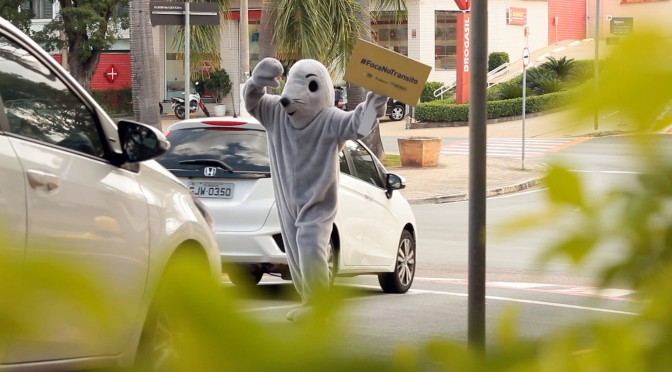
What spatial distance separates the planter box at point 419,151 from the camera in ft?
84.7

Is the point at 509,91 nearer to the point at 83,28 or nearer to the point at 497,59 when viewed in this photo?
the point at 497,59

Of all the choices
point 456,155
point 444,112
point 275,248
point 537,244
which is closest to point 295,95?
point 275,248

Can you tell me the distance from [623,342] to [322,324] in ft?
0.50

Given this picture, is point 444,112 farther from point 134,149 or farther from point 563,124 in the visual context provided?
point 563,124

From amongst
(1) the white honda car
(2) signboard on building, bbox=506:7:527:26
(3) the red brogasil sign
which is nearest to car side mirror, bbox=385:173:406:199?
(1) the white honda car

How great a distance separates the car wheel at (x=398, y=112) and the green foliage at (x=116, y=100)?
Answer: 11.2 m

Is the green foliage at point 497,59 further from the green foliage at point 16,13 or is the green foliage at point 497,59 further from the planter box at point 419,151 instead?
the planter box at point 419,151

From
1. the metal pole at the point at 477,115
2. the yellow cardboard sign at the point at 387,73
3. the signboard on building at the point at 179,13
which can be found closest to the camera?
the metal pole at the point at 477,115

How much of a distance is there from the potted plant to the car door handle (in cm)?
4496

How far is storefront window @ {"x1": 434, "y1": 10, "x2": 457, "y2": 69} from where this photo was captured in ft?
163

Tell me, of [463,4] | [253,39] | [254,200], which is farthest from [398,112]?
[254,200]

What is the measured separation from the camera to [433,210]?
19359 millimetres

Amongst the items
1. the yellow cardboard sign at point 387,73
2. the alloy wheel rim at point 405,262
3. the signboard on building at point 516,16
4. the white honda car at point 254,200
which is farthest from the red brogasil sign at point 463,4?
the yellow cardboard sign at point 387,73

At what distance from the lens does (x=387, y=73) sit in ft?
21.6
